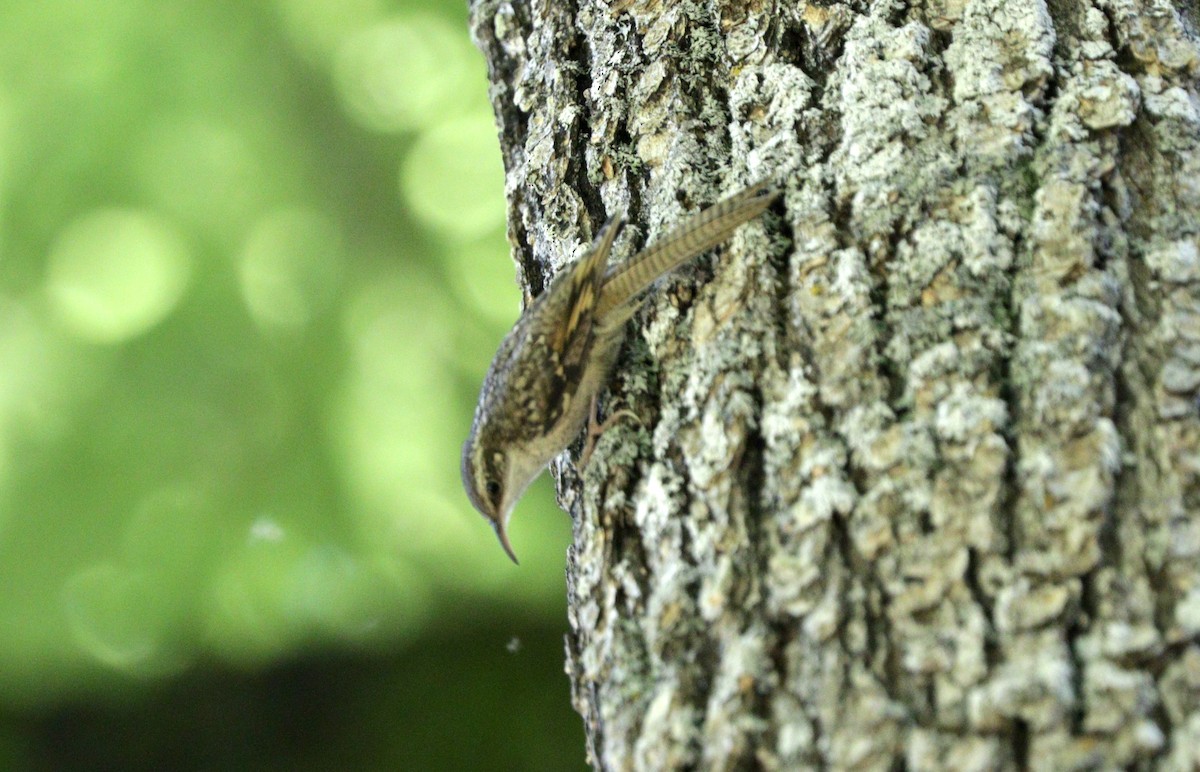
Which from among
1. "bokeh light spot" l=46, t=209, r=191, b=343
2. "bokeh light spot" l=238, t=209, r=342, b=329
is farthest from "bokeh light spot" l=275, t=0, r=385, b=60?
"bokeh light spot" l=46, t=209, r=191, b=343

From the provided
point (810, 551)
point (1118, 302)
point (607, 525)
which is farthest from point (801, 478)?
point (1118, 302)

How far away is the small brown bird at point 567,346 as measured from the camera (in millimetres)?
1944

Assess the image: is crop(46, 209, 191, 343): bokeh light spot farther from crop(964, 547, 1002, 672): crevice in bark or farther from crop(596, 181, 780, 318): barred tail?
crop(964, 547, 1002, 672): crevice in bark

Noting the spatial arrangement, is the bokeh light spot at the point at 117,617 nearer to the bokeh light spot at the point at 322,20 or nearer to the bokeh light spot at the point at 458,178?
the bokeh light spot at the point at 458,178

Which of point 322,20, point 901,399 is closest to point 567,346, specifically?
point 901,399

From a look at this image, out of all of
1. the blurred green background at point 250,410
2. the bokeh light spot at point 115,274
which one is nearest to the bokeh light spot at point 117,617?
the blurred green background at point 250,410

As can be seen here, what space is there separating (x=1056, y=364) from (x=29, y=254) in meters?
3.77

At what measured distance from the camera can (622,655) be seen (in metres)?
1.67

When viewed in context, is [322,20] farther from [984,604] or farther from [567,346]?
[984,604]

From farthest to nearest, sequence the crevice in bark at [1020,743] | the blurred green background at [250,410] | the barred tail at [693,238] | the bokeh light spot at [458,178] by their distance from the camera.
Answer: the bokeh light spot at [458,178]
the blurred green background at [250,410]
the barred tail at [693,238]
the crevice in bark at [1020,743]

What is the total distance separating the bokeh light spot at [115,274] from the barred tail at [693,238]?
2.54 meters

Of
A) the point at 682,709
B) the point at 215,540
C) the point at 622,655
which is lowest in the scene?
the point at 682,709

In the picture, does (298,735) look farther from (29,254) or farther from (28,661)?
(29,254)

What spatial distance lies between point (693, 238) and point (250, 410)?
2.54 m
